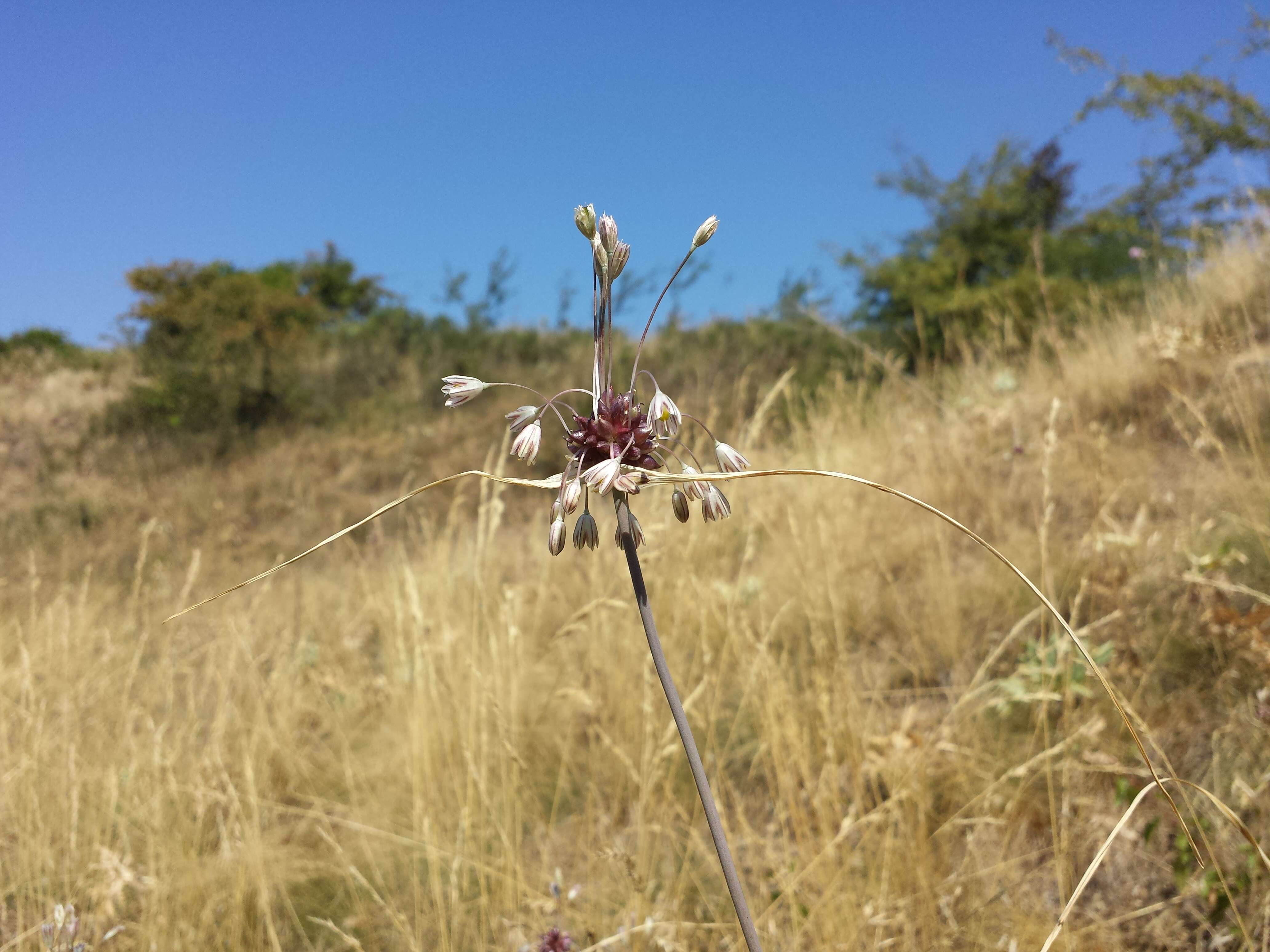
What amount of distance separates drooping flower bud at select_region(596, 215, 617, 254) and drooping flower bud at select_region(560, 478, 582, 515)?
0.18m

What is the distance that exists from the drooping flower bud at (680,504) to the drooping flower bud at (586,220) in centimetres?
22

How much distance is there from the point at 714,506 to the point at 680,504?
0.09ft

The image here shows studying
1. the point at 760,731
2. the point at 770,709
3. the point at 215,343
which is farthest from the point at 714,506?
the point at 215,343

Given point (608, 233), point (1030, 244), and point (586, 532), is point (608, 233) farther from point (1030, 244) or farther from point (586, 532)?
point (1030, 244)

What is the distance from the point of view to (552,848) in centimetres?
219

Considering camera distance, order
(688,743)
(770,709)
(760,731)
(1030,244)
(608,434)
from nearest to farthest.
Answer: (688,743)
(608,434)
(770,709)
(760,731)
(1030,244)

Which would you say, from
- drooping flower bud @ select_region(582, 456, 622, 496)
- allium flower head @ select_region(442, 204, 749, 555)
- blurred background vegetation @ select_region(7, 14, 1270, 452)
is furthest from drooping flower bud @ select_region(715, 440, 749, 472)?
blurred background vegetation @ select_region(7, 14, 1270, 452)

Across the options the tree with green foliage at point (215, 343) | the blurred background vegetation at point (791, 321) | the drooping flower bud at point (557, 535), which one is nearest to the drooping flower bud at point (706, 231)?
the drooping flower bud at point (557, 535)

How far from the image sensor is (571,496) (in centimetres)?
55

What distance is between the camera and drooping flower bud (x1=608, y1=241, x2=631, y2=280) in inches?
22.0

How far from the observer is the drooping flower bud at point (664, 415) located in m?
0.61

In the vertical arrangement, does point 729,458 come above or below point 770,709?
above

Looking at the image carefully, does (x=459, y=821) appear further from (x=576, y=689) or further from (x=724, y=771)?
(x=724, y=771)

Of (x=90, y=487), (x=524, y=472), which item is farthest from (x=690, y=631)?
(x=90, y=487)
